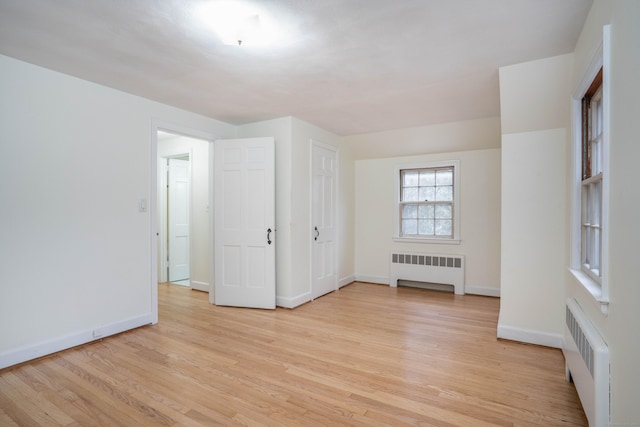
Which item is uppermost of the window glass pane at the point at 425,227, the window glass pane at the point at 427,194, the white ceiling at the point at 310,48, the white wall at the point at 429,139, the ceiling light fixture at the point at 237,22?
the white ceiling at the point at 310,48

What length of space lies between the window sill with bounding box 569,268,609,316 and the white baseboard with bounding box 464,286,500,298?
8.49ft

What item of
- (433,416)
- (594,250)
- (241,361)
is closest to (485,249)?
(594,250)

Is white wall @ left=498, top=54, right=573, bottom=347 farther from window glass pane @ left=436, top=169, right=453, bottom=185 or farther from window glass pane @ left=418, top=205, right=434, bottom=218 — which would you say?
window glass pane @ left=418, top=205, right=434, bottom=218

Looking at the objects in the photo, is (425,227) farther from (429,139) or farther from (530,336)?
(530,336)

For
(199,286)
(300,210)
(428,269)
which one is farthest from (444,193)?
(199,286)

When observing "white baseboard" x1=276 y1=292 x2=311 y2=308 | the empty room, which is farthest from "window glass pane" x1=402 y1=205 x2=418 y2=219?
"white baseboard" x1=276 y1=292 x2=311 y2=308

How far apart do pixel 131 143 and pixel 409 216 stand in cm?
422

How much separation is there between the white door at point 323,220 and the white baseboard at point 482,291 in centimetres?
208

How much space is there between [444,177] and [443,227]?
2.68 feet

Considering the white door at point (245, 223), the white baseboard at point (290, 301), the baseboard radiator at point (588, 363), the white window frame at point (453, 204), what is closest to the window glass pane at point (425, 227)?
the white window frame at point (453, 204)

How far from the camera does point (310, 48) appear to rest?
241cm

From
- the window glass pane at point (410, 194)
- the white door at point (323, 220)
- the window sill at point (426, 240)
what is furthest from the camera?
the window glass pane at point (410, 194)

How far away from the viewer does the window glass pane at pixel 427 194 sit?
5.36 m

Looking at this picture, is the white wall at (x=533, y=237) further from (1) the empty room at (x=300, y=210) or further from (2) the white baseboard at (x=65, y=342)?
(2) the white baseboard at (x=65, y=342)
